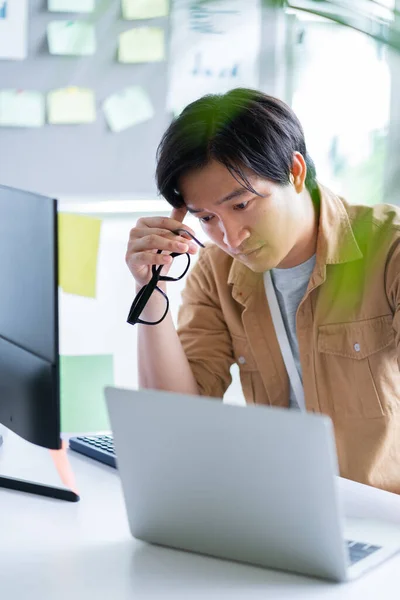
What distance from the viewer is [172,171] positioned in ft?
3.92

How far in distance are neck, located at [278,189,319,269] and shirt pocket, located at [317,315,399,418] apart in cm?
13

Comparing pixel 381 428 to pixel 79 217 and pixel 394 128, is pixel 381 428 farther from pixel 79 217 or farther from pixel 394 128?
pixel 394 128

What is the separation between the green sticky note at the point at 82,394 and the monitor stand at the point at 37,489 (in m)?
0.77

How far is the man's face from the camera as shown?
3.84ft

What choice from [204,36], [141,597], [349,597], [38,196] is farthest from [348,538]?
[204,36]

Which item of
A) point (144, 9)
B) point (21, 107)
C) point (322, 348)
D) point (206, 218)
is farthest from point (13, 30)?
point (144, 9)

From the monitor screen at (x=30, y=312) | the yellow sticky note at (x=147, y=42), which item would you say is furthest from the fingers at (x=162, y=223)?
the yellow sticky note at (x=147, y=42)

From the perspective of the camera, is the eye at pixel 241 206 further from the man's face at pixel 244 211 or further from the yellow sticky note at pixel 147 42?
the yellow sticky note at pixel 147 42

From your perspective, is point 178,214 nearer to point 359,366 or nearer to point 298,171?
Result: point 298,171

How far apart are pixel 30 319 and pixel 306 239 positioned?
1.82 feet

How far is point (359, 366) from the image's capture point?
1.33m

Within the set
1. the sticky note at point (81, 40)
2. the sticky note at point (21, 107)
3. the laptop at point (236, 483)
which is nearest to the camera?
the sticky note at point (81, 40)

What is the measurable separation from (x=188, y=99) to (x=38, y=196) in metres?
0.51

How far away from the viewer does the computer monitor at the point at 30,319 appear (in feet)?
3.00
